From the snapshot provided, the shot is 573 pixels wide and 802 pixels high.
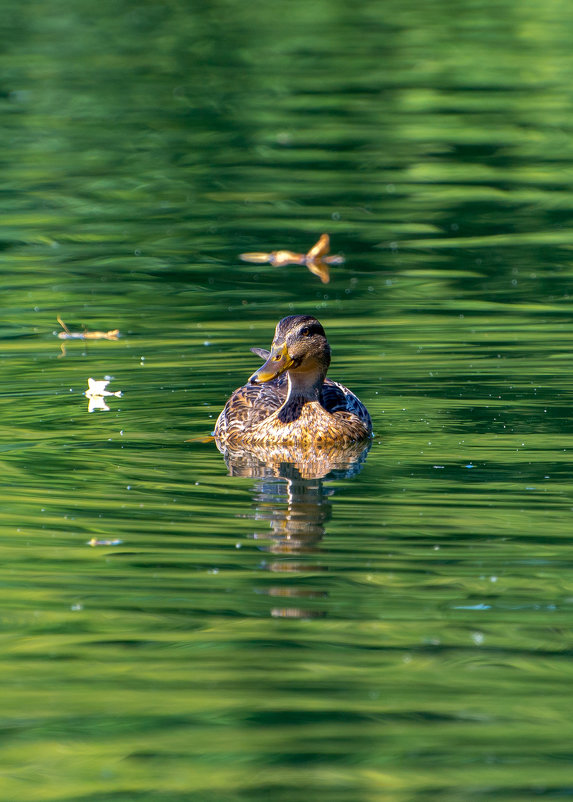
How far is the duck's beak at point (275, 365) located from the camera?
32.9 ft

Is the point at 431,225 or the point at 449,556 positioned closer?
the point at 449,556

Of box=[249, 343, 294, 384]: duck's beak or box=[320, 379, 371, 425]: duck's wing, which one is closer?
box=[249, 343, 294, 384]: duck's beak

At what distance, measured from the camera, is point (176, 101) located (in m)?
25.7

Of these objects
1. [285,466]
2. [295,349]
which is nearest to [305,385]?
[295,349]

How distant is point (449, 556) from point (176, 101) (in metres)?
19.2

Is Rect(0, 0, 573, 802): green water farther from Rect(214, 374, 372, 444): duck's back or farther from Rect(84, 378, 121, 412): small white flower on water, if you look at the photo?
Rect(214, 374, 372, 444): duck's back

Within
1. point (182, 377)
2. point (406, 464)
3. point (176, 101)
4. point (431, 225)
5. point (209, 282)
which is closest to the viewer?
point (406, 464)

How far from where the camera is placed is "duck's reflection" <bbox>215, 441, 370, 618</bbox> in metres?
7.47

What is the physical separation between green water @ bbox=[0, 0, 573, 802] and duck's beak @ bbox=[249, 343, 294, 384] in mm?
654

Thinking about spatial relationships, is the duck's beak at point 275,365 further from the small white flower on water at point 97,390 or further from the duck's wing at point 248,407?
the small white flower on water at point 97,390

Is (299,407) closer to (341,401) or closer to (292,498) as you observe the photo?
(341,401)

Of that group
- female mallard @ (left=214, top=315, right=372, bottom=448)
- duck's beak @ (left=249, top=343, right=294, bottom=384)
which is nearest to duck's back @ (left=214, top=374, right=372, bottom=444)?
female mallard @ (left=214, top=315, right=372, bottom=448)

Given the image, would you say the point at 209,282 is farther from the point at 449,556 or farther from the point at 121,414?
the point at 449,556

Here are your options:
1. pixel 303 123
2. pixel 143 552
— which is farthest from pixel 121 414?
pixel 303 123
